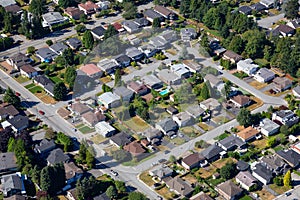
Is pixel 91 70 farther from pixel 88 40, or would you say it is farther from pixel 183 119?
pixel 183 119

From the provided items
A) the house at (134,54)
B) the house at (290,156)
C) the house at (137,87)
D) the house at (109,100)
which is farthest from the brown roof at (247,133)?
the house at (134,54)

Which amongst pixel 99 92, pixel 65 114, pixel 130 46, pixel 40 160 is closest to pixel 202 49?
pixel 130 46

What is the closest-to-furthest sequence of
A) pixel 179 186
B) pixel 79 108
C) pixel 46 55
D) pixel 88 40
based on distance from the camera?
pixel 179 186 → pixel 79 108 → pixel 46 55 → pixel 88 40

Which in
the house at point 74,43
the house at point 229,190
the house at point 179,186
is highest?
the house at point 74,43

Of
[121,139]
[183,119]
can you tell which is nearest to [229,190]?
[183,119]

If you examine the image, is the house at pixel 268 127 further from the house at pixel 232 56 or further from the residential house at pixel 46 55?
the residential house at pixel 46 55

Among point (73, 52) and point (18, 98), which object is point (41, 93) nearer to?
point (18, 98)
